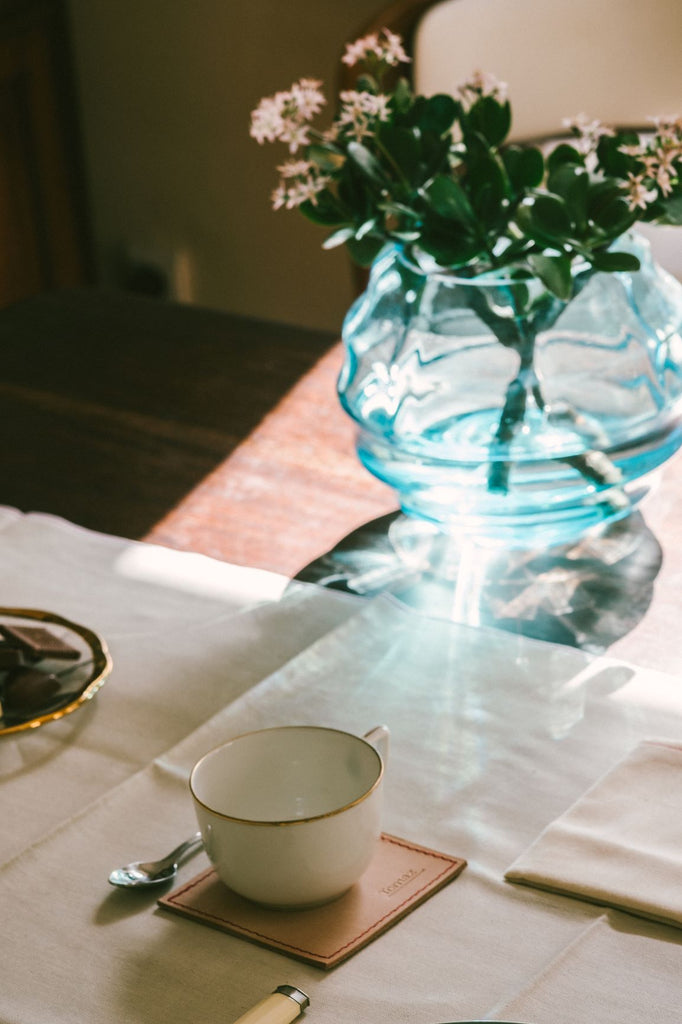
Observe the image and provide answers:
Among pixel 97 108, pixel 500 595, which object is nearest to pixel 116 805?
pixel 500 595

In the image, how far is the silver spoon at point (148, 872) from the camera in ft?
2.07

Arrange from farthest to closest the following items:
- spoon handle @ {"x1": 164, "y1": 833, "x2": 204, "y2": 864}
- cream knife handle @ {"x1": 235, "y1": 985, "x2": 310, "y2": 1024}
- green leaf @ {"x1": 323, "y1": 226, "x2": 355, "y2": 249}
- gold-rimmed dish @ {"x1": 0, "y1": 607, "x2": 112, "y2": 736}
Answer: green leaf @ {"x1": 323, "y1": 226, "x2": 355, "y2": 249} < gold-rimmed dish @ {"x1": 0, "y1": 607, "x2": 112, "y2": 736} < spoon handle @ {"x1": 164, "y1": 833, "x2": 204, "y2": 864} < cream knife handle @ {"x1": 235, "y1": 985, "x2": 310, "y2": 1024}

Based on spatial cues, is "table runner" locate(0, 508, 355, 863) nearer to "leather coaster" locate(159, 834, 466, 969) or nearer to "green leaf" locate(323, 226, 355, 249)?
"leather coaster" locate(159, 834, 466, 969)

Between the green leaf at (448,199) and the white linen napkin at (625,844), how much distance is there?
36 centimetres

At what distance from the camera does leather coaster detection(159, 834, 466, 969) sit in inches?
22.9

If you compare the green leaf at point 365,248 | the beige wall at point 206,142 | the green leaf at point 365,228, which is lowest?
the beige wall at point 206,142

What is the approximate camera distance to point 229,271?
10.1ft

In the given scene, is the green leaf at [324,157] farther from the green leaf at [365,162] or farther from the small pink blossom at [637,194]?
the small pink blossom at [637,194]

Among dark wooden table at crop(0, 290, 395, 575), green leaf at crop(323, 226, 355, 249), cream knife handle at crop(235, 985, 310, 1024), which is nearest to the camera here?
cream knife handle at crop(235, 985, 310, 1024)

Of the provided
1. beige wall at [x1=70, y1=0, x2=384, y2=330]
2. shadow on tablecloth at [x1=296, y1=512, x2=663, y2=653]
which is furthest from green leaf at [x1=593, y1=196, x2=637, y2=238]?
beige wall at [x1=70, y1=0, x2=384, y2=330]

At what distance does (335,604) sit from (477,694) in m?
0.16

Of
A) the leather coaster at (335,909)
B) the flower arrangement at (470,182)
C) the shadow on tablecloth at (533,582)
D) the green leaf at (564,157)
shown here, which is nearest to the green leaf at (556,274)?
the flower arrangement at (470,182)

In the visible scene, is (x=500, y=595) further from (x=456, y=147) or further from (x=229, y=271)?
(x=229, y=271)

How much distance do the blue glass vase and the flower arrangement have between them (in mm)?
28
